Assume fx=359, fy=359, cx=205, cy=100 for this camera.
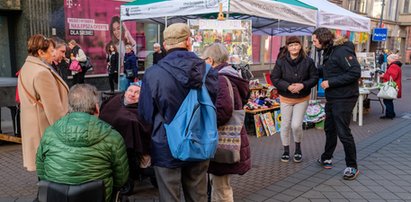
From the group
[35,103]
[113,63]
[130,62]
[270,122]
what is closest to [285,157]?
[270,122]

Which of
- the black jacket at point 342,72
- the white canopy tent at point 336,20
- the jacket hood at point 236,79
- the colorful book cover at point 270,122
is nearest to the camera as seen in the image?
the jacket hood at point 236,79

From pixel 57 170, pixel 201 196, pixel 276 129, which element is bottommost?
pixel 276 129

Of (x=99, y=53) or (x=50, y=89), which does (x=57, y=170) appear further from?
(x=99, y=53)

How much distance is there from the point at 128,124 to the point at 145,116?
0.46 meters

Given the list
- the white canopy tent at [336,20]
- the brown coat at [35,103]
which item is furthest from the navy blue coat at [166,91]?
the white canopy tent at [336,20]

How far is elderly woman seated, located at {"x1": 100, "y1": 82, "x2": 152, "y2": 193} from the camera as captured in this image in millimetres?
2703

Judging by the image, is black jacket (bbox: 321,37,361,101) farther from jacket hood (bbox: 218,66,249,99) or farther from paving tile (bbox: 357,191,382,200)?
jacket hood (bbox: 218,66,249,99)

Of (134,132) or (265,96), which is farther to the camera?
(265,96)

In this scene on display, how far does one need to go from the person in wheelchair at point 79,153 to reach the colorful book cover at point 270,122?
4811 mm

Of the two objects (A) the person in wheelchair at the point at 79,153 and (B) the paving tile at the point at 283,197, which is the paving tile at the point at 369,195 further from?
(A) the person in wheelchair at the point at 79,153

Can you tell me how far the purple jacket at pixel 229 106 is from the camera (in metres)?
2.75

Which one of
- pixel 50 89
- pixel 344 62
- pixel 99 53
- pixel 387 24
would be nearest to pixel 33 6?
pixel 99 53

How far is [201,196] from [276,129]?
4.71 metres

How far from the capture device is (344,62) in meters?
4.21
